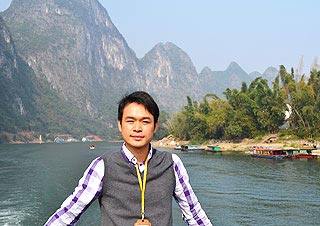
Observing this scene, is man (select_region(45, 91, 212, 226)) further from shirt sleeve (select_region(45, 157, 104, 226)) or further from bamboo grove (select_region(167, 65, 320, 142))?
bamboo grove (select_region(167, 65, 320, 142))

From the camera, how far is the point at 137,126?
1744 millimetres

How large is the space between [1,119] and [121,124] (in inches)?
4771

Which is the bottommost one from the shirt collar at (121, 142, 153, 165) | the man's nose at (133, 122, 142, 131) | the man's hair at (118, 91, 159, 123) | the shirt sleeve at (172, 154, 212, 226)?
the shirt sleeve at (172, 154, 212, 226)

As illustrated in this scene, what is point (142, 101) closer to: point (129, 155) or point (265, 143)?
point (129, 155)

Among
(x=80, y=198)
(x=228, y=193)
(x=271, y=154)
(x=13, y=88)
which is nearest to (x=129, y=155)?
(x=80, y=198)

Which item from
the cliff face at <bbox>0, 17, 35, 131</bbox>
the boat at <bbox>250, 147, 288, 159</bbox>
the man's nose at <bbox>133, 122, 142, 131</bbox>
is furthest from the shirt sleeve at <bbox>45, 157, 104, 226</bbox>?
the cliff face at <bbox>0, 17, 35, 131</bbox>

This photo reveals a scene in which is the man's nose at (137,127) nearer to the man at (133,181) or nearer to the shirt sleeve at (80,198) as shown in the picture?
the man at (133,181)

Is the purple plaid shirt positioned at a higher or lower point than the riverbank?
higher

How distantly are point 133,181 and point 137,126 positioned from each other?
253mm

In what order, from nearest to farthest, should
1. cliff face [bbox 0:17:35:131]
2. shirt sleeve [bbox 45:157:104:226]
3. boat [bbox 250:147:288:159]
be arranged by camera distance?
shirt sleeve [bbox 45:157:104:226]
boat [bbox 250:147:288:159]
cliff face [bbox 0:17:35:131]

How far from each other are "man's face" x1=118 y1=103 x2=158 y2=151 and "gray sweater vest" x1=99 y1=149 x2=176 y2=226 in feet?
0.26

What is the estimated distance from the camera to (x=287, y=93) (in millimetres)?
54219

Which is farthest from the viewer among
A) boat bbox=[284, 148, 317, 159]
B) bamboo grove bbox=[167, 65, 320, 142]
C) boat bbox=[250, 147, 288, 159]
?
bamboo grove bbox=[167, 65, 320, 142]

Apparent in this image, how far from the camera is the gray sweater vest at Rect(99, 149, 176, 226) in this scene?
169 centimetres
